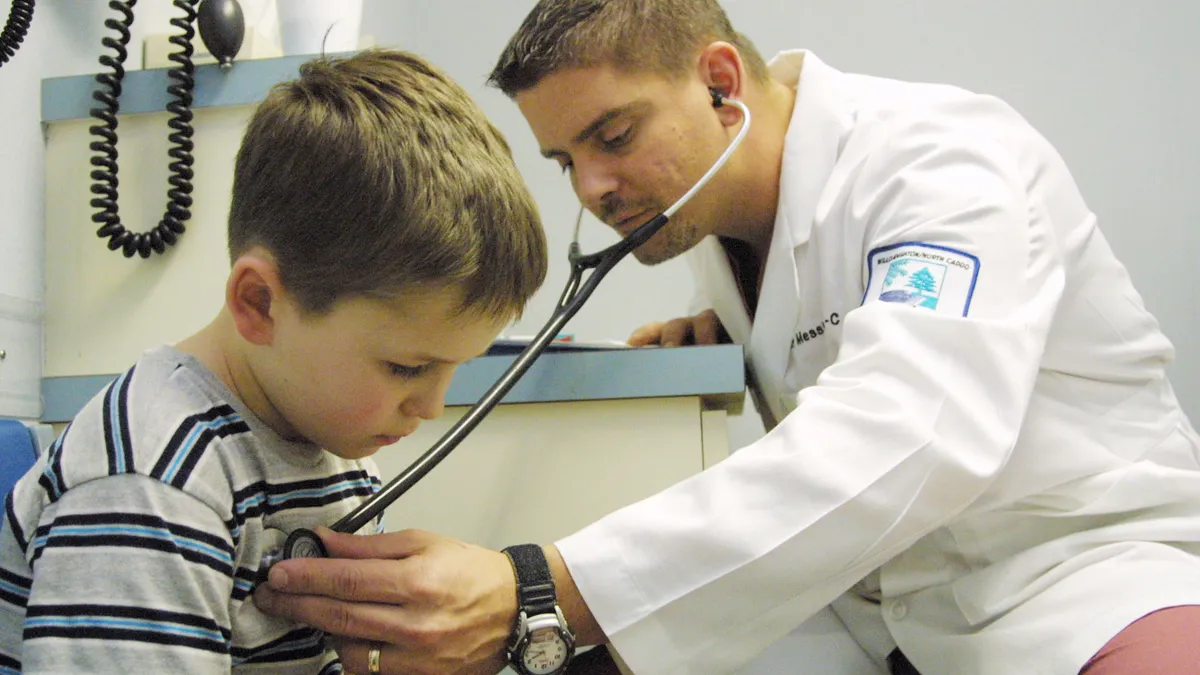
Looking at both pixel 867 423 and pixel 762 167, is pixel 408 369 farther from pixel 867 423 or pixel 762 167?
pixel 762 167

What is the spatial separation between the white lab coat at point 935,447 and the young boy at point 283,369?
23 centimetres

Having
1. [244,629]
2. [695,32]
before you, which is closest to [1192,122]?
[695,32]

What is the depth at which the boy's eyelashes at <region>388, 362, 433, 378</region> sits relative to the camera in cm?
64

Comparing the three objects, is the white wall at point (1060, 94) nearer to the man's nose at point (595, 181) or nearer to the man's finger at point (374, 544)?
the man's nose at point (595, 181)

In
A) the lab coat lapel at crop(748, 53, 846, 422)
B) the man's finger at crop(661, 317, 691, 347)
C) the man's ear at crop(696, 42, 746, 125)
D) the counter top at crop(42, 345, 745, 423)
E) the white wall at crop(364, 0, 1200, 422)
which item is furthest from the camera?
the white wall at crop(364, 0, 1200, 422)

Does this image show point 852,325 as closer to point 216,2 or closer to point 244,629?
point 244,629

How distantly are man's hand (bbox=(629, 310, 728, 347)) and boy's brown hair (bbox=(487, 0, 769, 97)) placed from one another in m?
0.37

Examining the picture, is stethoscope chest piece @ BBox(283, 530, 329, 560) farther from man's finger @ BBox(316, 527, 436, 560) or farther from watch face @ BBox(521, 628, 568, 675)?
watch face @ BBox(521, 628, 568, 675)

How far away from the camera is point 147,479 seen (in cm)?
55

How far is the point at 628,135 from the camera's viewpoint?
112 centimetres

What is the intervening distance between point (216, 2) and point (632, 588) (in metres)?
0.79

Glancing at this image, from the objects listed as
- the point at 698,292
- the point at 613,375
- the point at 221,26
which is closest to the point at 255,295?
the point at 613,375

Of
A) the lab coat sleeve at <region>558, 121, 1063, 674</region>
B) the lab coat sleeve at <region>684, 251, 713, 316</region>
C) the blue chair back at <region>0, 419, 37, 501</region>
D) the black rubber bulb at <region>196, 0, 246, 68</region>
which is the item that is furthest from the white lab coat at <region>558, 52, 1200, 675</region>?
the black rubber bulb at <region>196, 0, 246, 68</region>

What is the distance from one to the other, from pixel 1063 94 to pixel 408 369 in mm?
1570
